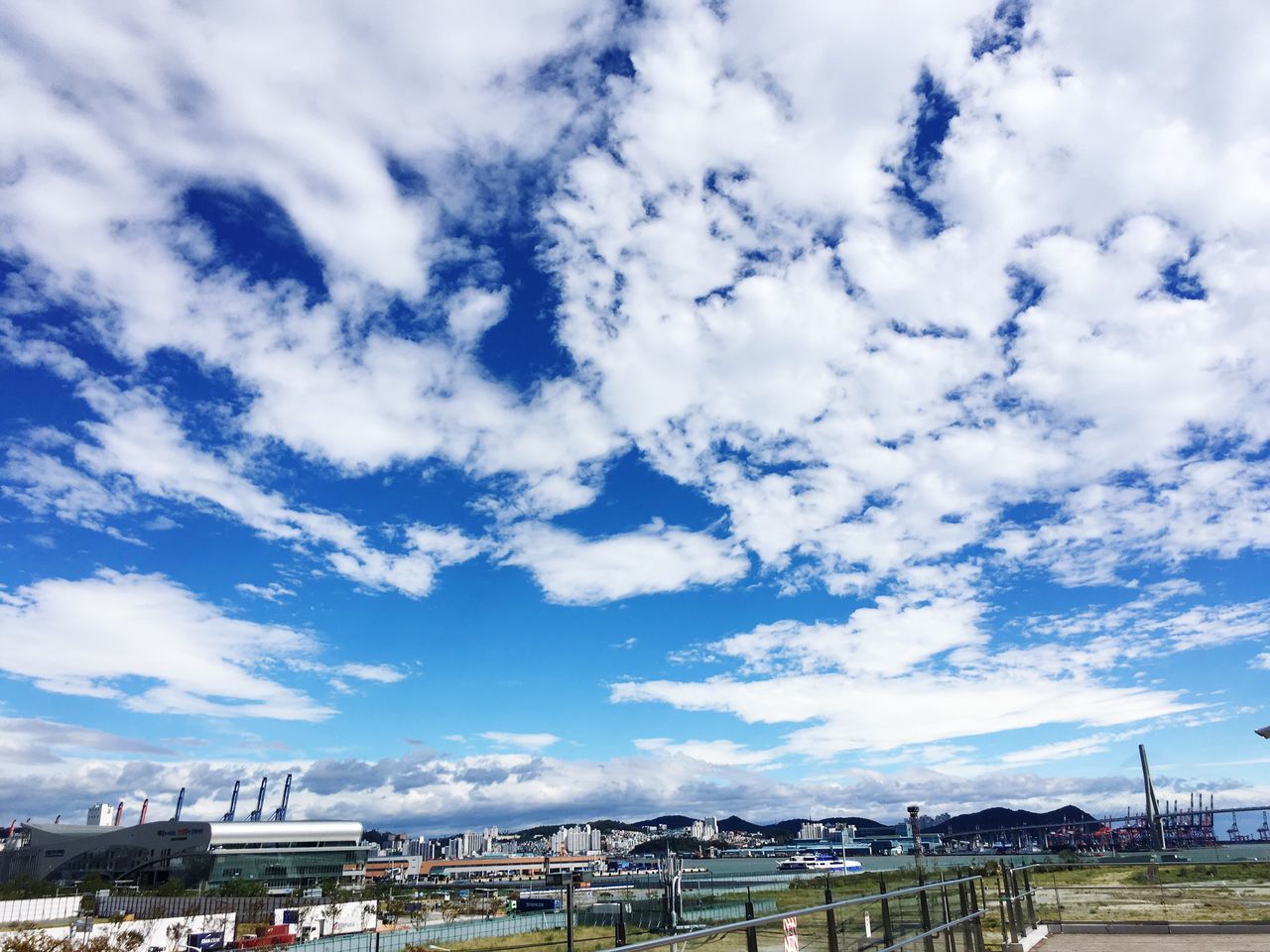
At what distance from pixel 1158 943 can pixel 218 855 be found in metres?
101

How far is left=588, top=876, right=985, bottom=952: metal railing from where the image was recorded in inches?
163

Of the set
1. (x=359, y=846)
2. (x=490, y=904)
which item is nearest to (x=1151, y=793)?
(x=490, y=904)

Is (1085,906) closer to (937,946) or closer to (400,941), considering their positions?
(937,946)

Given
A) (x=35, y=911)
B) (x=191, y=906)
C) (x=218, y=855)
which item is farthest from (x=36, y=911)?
(x=218, y=855)

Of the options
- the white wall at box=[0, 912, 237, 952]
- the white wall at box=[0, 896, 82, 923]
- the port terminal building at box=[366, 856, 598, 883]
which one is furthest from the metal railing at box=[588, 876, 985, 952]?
the port terminal building at box=[366, 856, 598, 883]

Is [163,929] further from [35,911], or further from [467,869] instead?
[467,869]

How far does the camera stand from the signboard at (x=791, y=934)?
195 inches

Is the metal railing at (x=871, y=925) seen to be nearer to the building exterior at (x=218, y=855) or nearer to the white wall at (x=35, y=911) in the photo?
the white wall at (x=35, y=911)

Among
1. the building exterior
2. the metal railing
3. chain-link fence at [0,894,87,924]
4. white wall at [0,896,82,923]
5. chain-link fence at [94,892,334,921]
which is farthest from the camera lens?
the building exterior

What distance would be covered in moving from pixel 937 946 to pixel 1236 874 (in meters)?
11.3

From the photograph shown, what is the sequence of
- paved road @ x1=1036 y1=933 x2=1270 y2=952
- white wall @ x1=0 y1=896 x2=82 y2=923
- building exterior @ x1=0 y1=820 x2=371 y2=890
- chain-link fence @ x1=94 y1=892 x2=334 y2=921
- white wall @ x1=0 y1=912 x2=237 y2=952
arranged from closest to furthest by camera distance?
paved road @ x1=1036 y1=933 x2=1270 y2=952
white wall @ x1=0 y1=912 x2=237 y2=952
chain-link fence @ x1=94 y1=892 x2=334 y2=921
white wall @ x1=0 y1=896 x2=82 y2=923
building exterior @ x1=0 y1=820 x2=371 y2=890

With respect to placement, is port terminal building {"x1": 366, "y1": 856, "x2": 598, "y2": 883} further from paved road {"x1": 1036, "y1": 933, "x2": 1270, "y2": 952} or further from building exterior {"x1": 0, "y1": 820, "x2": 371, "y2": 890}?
paved road {"x1": 1036, "y1": 933, "x2": 1270, "y2": 952}

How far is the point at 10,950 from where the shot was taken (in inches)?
1022

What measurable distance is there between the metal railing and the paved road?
3609 millimetres
